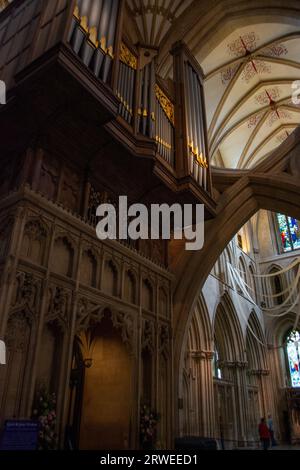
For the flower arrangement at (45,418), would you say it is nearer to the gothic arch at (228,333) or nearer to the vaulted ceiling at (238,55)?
the vaulted ceiling at (238,55)

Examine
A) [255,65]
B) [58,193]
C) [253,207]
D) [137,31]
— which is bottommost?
[58,193]

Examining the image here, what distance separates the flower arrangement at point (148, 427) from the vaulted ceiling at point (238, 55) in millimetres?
9439

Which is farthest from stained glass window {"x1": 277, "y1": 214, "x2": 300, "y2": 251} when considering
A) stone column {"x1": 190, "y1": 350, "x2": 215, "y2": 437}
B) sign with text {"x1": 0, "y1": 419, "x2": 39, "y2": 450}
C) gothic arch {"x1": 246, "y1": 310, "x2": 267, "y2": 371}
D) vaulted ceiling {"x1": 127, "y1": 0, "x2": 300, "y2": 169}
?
sign with text {"x1": 0, "y1": 419, "x2": 39, "y2": 450}

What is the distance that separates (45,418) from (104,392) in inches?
91.6

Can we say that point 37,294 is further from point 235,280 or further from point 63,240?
point 235,280

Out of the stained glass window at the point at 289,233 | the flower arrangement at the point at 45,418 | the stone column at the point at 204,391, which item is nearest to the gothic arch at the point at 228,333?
the stone column at the point at 204,391

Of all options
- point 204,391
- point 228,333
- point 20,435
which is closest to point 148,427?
point 20,435

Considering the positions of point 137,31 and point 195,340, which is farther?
point 195,340

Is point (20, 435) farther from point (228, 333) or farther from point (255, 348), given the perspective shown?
point (255, 348)

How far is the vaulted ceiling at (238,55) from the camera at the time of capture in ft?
37.7

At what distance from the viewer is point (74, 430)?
7.23 metres

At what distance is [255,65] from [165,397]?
12050mm

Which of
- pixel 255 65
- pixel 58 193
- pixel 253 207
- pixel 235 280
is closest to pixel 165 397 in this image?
pixel 58 193

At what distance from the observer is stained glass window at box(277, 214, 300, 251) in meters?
20.1
